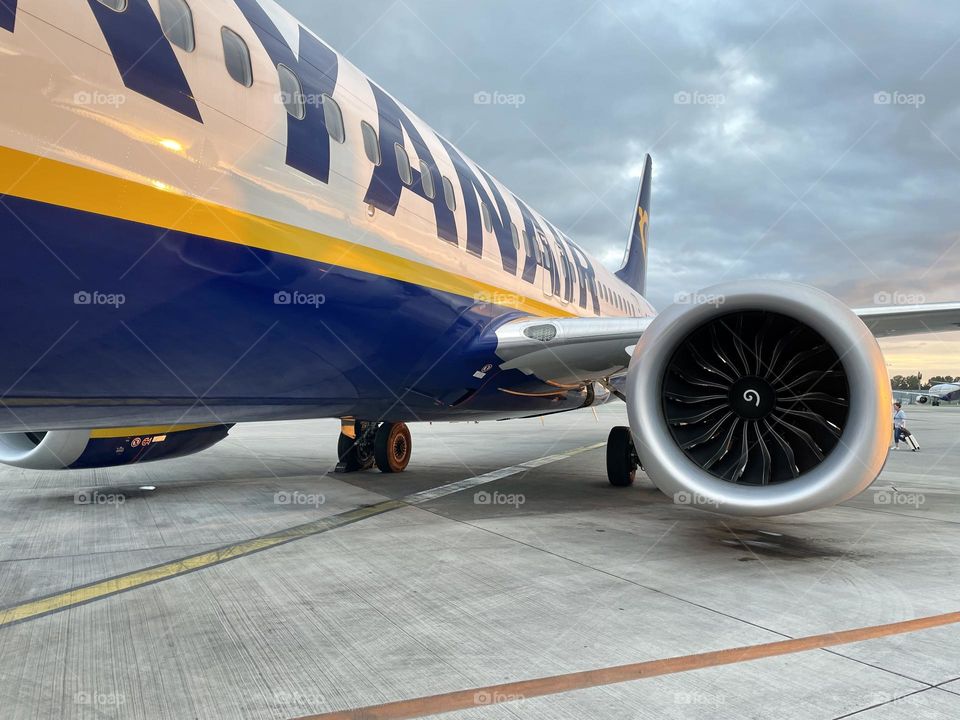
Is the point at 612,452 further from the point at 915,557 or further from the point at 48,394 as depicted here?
the point at 48,394

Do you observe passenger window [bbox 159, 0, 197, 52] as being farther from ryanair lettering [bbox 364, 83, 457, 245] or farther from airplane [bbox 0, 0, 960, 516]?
ryanair lettering [bbox 364, 83, 457, 245]

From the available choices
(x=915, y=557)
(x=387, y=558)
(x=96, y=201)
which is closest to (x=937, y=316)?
(x=915, y=557)

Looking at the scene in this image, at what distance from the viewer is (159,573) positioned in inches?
143

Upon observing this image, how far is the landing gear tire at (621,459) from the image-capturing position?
24.1ft

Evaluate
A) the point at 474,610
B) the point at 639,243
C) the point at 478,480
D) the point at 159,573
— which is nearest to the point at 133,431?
the point at 159,573

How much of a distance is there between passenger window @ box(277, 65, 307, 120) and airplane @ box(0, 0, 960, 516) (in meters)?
0.02

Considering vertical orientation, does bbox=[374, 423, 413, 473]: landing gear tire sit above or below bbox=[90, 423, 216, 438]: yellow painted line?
below

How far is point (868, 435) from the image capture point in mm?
3426

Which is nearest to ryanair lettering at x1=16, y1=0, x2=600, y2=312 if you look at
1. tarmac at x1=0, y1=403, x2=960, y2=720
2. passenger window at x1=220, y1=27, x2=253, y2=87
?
Result: passenger window at x1=220, y1=27, x2=253, y2=87

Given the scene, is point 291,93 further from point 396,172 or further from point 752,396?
point 752,396

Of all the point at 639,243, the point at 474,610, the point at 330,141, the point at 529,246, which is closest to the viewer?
the point at 474,610

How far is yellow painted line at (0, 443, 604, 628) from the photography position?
3032 mm

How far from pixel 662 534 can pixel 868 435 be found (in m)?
1.67

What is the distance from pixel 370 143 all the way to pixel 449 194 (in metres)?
1.18
